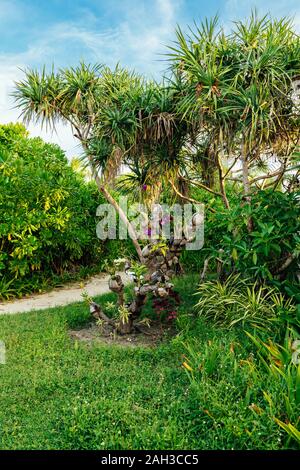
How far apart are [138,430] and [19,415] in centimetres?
110

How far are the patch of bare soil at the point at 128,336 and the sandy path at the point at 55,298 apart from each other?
1078mm

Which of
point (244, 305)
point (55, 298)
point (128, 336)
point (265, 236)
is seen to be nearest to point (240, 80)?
point (265, 236)

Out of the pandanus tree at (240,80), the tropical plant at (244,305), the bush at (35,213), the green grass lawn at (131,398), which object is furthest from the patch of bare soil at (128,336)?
the bush at (35,213)

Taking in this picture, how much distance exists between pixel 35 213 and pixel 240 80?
3.91 metres

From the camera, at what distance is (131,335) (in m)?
5.24

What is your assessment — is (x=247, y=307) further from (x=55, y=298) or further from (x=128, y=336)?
(x=55, y=298)

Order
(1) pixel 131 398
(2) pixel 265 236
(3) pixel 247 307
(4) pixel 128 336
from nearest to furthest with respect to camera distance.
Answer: (1) pixel 131 398 < (2) pixel 265 236 < (3) pixel 247 307 < (4) pixel 128 336

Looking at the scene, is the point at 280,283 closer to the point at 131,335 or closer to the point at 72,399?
the point at 131,335

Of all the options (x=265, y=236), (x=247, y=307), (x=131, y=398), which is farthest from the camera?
(x=247, y=307)

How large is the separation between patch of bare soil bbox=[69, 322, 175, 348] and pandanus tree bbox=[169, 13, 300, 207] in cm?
185

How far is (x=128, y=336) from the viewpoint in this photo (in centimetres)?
520

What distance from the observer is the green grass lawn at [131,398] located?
2799 mm

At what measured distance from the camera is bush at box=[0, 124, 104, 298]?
24.1 feet

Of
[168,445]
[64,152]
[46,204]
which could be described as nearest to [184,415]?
[168,445]
